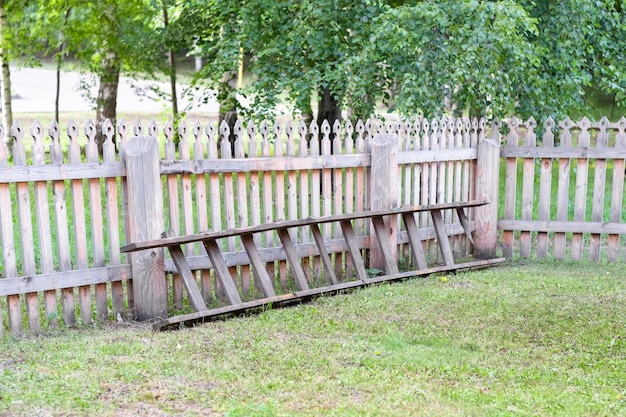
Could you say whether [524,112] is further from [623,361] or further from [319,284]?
[623,361]

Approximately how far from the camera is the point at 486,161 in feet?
28.2

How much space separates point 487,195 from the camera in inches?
340

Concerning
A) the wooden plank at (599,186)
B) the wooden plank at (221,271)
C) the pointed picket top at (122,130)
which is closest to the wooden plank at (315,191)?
the wooden plank at (221,271)

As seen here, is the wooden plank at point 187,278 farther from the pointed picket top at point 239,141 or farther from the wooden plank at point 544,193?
the wooden plank at point 544,193

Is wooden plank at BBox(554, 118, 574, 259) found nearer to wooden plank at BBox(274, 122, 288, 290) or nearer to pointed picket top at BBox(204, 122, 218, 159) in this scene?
wooden plank at BBox(274, 122, 288, 290)

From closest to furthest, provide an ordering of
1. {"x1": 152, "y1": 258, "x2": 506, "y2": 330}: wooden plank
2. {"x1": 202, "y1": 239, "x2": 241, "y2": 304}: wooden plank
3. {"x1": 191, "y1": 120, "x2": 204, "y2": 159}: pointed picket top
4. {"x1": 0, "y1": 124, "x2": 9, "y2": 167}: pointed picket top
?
1. {"x1": 0, "y1": 124, "x2": 9, "y2": 167}: pointed picket top
2. {"x1": 152, "y1": 258, "x2": 506, "y2": 330}: wooden plank
3. {"x1": 202, "y1": 239, "x2": 241, "y2": 304}: wooden plank
4. {"x1": 191, "y1": 120, "x2": 204, "y2": 159}: pointed picket top

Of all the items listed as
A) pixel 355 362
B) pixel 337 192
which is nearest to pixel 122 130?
pixel 337 192

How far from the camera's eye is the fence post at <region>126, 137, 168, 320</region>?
6.00 metres

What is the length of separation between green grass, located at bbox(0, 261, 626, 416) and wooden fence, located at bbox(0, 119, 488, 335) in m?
0.41

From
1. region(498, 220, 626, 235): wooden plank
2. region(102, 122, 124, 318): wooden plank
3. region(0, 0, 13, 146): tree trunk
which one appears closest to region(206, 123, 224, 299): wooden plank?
region(102, 122, 124, 318): wooden plank

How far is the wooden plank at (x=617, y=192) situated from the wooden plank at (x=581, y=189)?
316 mm

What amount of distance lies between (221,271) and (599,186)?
4.62 metres

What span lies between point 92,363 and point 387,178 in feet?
12.5

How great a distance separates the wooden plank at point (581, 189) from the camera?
27.5 feet
